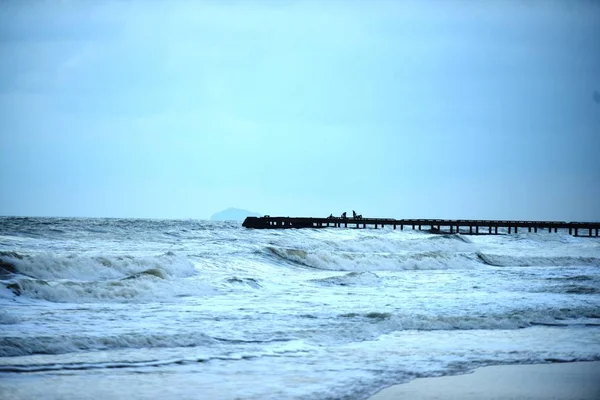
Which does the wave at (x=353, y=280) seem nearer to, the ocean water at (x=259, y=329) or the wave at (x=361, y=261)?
the ocean water at (x=259, y=329)

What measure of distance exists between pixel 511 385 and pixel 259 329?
4.70 meters

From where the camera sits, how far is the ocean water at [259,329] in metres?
8.18

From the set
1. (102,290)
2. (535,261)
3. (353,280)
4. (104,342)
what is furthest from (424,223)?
(104,342)

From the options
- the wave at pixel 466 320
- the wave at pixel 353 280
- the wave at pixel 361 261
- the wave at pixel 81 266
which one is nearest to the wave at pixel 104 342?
the wave at pixel 466 320

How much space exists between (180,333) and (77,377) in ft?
9.28

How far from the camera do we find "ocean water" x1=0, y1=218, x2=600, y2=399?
A: 8.18 m

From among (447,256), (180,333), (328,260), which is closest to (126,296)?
(180,333)

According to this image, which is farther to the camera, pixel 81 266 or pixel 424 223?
pixel 424 223

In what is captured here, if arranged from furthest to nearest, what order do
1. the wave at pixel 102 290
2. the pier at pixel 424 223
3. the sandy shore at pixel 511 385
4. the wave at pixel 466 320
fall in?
the pier at pixel 424 223 → the wave at pixel 102 290 → the wave at pixel 466 320 → the sandy shore at pixel 511 385

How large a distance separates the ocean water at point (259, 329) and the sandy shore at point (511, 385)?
31 centimetres

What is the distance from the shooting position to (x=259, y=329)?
38.5ft

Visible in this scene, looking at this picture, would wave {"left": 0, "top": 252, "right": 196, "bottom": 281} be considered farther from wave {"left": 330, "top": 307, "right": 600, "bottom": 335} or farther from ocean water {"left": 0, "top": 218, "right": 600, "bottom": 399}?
wave {"left": 330, "top": 307, "right": 600, "bottom": 335}

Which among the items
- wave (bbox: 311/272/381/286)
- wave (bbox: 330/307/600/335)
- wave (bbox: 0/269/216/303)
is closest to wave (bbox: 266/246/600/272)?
wave (bbox: 311/272/381/286)

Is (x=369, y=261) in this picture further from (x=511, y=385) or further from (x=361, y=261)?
(x=511, y=385)
